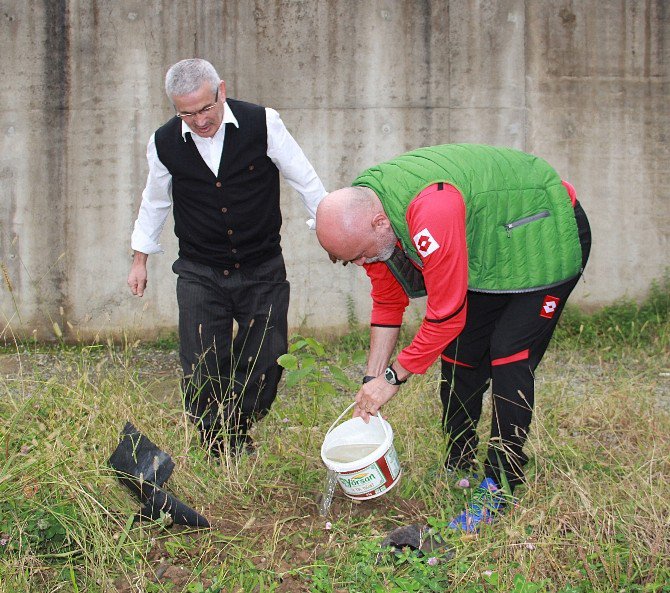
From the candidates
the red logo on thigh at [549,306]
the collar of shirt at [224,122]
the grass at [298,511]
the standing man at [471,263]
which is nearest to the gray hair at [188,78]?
the collar of shirt at [224,122]

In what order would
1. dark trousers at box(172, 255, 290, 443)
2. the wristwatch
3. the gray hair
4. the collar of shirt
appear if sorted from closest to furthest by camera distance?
the wristwatch
the gray hair
the collar of shirt
dark trousers at box(172, 255, 290, 443)

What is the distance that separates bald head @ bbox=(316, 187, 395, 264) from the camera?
2850 mm

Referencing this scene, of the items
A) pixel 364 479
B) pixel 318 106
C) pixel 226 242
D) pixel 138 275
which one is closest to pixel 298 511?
pixel 364 479

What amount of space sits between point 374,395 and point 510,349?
53 centimetres

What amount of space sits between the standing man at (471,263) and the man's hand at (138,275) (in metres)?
1.18

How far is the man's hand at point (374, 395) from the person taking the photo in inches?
122

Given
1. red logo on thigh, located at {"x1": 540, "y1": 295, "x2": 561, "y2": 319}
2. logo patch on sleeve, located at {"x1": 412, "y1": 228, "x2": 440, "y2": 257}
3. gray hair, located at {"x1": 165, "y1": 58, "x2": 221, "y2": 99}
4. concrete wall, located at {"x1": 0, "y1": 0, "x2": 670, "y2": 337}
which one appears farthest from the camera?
concrete wall, located at {"x1": 0, "y1": 0, "x2": 670, "y2": 337}

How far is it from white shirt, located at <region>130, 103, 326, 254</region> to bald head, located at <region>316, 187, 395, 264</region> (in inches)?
32.7

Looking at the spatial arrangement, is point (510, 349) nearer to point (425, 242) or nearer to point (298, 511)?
point (425, 242)

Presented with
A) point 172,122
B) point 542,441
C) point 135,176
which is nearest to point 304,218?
point 135,176

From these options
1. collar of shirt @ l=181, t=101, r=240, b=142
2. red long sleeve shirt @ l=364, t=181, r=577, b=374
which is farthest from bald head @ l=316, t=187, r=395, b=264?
collar of shirt @ l=181, t=101, r=240, b=142

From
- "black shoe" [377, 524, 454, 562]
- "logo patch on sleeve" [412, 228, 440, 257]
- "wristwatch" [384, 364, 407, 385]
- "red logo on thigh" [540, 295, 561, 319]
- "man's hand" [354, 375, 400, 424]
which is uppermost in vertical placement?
"logo patch on sleeve" [412, 228, 440, 257]

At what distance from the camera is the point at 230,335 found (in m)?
4.06

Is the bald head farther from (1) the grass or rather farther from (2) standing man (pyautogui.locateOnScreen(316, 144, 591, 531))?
(1) the grass
